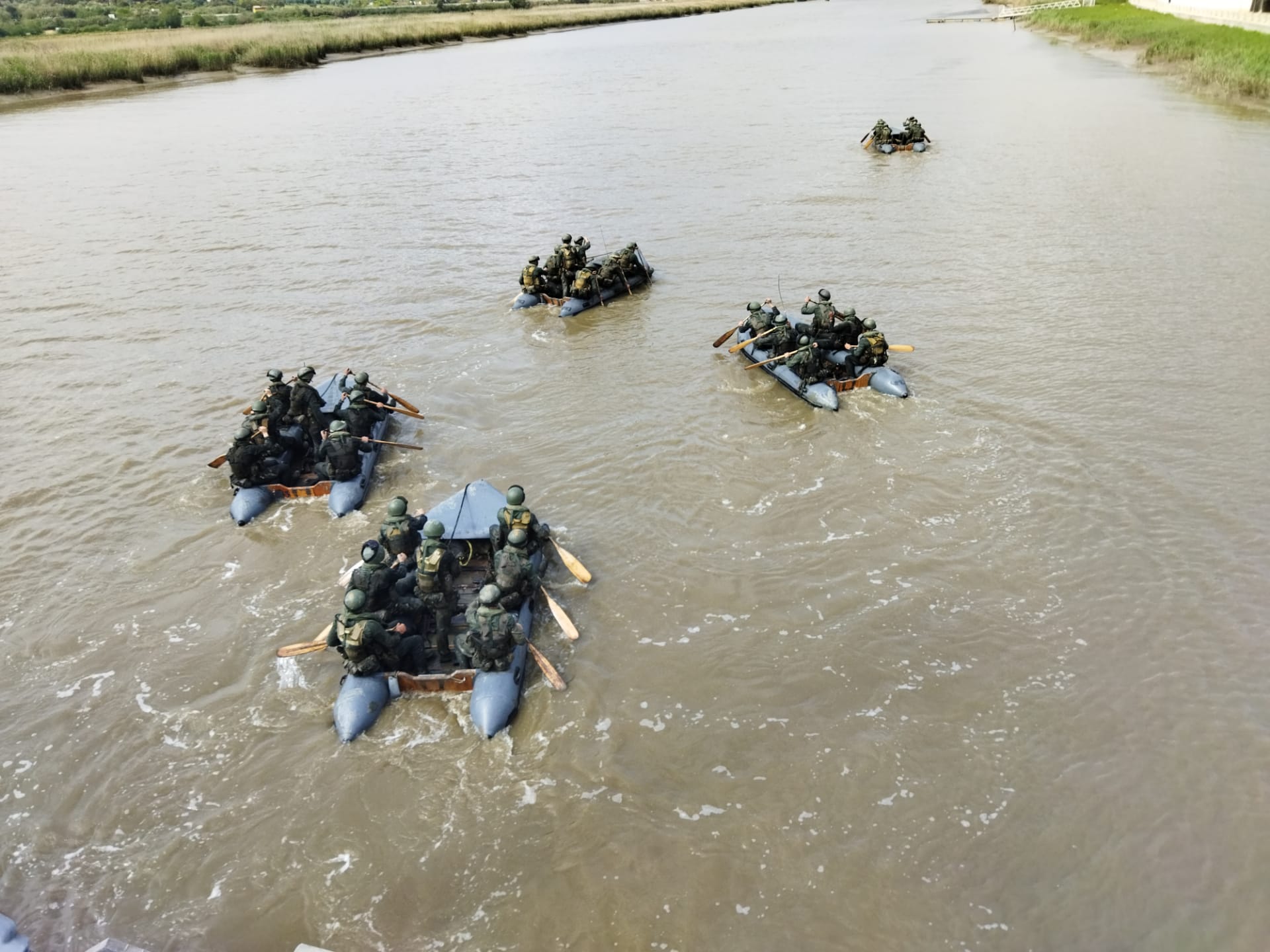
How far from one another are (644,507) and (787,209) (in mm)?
17464

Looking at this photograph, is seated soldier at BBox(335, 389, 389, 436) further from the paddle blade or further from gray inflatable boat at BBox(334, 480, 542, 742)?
the paddle blade

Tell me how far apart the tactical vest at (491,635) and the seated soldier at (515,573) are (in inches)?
29.6

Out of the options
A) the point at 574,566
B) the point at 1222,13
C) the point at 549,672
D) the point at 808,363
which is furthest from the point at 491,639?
the point at 1222,13

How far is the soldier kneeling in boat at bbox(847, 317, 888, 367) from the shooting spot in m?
15.3

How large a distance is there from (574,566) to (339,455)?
14.5 feet

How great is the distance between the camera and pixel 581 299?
67.5 feet

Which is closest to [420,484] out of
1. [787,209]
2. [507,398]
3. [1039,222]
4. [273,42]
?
[507,398]

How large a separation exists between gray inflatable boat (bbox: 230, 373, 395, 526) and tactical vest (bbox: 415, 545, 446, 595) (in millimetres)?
3563

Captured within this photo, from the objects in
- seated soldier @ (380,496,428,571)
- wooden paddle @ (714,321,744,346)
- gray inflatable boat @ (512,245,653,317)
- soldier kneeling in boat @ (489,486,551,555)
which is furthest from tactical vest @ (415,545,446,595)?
gray inflatable boat @ (512,245,653,317)

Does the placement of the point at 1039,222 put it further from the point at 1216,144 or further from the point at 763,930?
the point at 763,930

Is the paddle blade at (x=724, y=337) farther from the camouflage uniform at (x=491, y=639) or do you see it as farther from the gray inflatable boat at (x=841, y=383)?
the camouflage uniform at (x=491, y=639)

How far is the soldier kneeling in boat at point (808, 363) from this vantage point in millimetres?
15359

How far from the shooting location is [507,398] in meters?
16.5

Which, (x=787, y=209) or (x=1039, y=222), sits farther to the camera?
(x=787, y=209)
